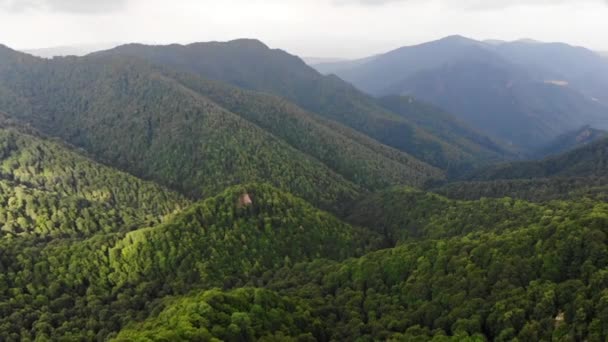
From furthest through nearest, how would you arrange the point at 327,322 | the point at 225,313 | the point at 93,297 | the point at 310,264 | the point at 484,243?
the point at 310,264 → the point at 93,297 → the point at 484,243 → the point at 327,322 → the point at 225,313

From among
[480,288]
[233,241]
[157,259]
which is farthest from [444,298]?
[157,259]

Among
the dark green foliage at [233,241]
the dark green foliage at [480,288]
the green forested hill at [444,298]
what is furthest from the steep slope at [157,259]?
the dark green foliage at [480,288]

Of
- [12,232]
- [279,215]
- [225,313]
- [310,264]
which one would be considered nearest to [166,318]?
[225,313]

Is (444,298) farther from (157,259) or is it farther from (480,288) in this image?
(157,259)

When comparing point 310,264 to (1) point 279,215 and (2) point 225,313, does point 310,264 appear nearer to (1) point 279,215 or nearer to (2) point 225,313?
(1) point 279,215

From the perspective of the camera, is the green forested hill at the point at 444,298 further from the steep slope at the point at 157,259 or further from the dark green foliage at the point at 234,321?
the steep slope at the point at 157,259

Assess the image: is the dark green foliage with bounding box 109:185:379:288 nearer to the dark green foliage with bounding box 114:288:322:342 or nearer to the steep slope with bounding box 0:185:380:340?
the steep slope with bounding box 0:185:380:340

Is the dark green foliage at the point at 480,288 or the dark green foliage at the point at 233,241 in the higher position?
the dark green foliage at the point at 480,288

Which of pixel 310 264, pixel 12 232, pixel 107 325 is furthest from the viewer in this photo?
pixel 12 232
